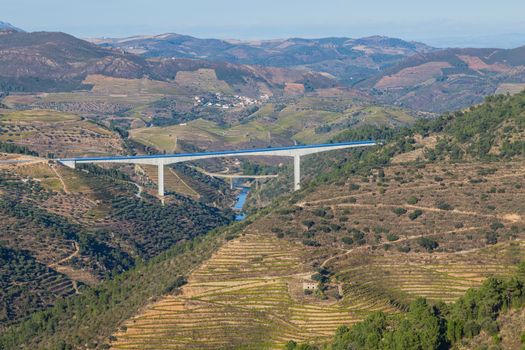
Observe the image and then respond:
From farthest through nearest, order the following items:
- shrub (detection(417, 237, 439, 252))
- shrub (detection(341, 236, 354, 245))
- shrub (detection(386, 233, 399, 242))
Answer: shrub (detection(341, 236, 354, 245))
shrub (detection(386, 233, 399, 242))
shrub (detection(417, 237, 439, 252))

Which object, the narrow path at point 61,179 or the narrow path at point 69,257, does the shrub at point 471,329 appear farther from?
the narrow path at point 61,179

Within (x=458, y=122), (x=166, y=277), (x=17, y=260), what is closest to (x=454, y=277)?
(x=166, y=277)

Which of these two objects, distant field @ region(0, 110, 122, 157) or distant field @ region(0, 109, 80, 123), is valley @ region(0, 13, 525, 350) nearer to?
distant field @ region(0, 110, 122, 157)

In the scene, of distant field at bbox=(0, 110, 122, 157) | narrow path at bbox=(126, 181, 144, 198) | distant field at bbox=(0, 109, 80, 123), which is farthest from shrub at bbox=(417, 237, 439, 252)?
distant field at bbox=(0, 109, 80, 123)

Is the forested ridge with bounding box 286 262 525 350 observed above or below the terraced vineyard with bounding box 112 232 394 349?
above

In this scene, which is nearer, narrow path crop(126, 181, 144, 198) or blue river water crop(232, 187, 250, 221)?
narrow path crop(126, 181, 144, 198)

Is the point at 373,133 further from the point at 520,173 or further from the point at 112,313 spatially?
the point at 112,313
